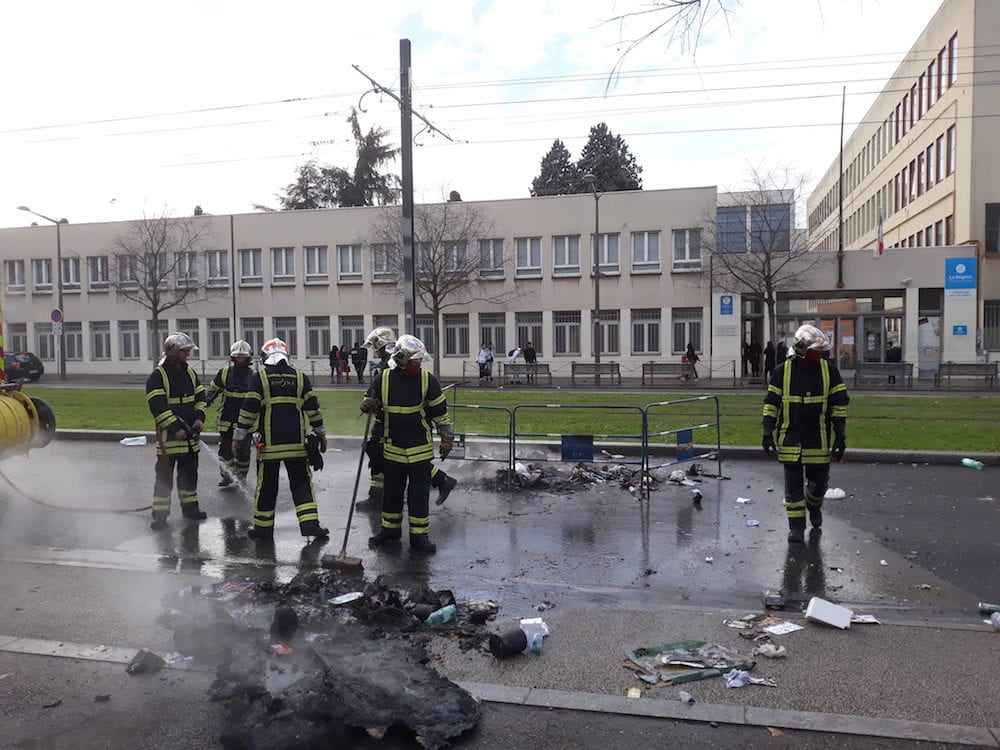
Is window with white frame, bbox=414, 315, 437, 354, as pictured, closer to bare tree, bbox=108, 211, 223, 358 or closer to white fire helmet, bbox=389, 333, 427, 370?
bare tree, bbox=108, 211, 223, 358

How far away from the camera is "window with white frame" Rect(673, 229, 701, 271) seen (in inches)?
1332

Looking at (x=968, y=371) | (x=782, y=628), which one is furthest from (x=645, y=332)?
(x=782, y=628)

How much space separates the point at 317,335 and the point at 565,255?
12458 mm

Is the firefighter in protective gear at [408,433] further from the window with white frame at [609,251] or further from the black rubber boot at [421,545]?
the window with white frame at [609,251]

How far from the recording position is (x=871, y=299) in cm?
3203

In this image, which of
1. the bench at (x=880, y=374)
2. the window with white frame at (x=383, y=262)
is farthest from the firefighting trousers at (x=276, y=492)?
the window with white frame at (x=383, y=262)

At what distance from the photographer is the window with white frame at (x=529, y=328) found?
35.9m

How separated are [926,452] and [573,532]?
5.91 meters

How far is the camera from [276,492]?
7164 mm

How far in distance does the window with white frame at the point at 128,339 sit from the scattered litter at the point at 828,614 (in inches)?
1609

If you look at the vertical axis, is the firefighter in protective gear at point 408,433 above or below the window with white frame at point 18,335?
below

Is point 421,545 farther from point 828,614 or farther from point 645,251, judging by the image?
point 645,251

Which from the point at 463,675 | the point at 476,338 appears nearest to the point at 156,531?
the point at 463,675

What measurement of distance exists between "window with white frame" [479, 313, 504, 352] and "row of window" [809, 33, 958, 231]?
21.1 metres
